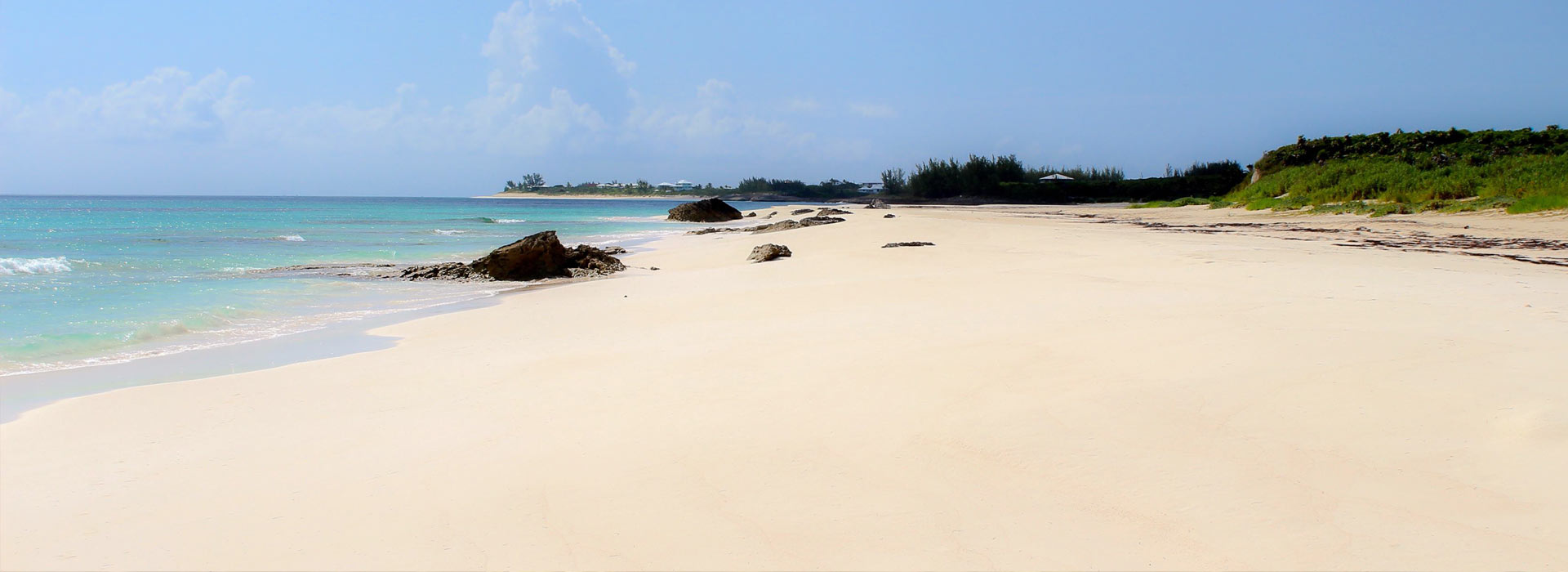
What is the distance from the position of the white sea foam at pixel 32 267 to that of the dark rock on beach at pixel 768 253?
29.0 ft

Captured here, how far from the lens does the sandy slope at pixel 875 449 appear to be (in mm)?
1987

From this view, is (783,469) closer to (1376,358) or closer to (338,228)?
(1376,358)

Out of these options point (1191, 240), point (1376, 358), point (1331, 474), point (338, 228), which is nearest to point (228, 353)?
point (1331, 474)

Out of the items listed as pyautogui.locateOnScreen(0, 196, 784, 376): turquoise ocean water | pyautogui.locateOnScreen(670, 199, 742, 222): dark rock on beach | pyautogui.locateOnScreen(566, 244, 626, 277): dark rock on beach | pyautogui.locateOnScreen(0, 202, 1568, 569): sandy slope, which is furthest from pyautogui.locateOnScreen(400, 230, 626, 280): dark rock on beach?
pyautogui.locateOnScreen(670, 199, 742, 222): dark rock on beach

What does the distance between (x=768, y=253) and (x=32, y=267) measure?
31.2 feet

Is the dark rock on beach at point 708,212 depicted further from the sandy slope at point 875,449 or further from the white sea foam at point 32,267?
the sandy slope at point 875,449

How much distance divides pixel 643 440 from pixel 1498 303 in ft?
14.5

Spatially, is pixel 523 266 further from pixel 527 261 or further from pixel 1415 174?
pixel 1415 174

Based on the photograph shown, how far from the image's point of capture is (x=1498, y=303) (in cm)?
438

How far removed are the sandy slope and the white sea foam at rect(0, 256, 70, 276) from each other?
368 inches

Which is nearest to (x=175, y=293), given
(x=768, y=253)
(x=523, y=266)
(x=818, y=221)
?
(x=523, y=266)

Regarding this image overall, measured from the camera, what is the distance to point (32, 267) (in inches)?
434

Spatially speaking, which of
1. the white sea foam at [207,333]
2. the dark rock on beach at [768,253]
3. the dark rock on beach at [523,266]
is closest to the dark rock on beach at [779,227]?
the dark rock on beach at [768,253]

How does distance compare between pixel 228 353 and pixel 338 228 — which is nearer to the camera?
pixel 228 353
